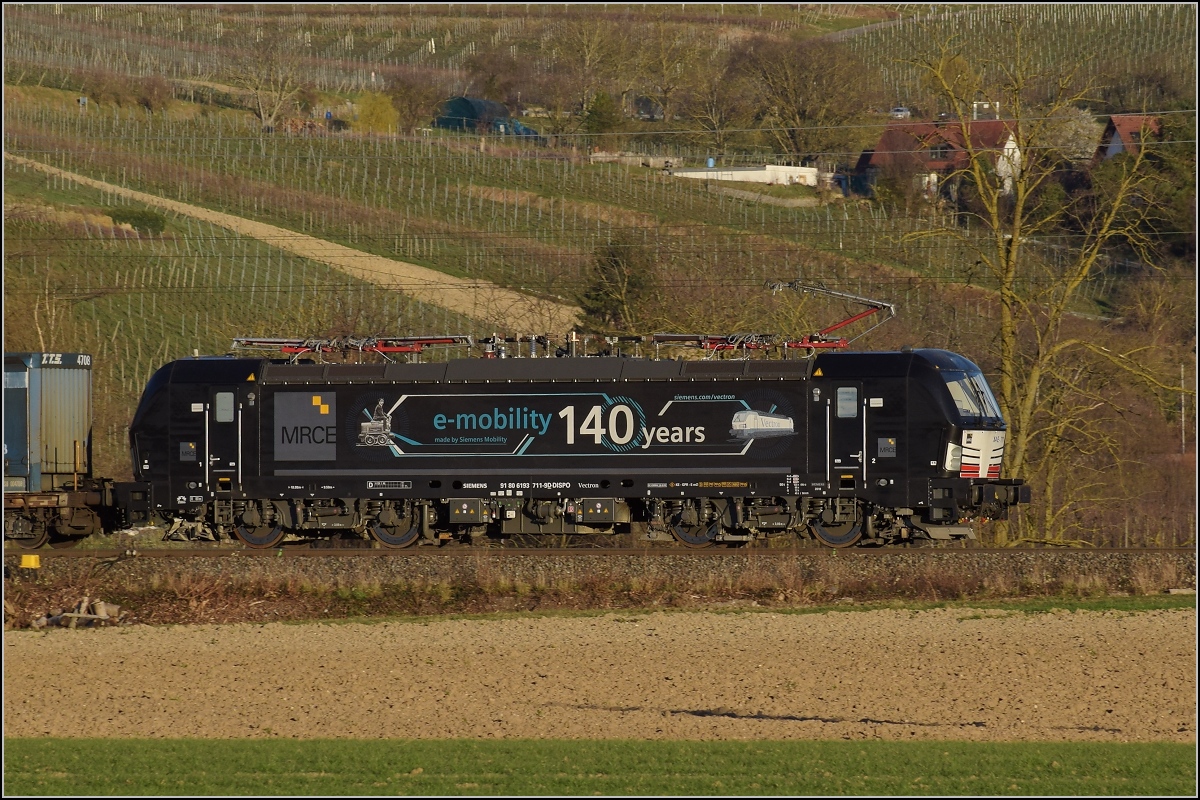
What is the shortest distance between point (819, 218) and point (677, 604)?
55921 millimetres

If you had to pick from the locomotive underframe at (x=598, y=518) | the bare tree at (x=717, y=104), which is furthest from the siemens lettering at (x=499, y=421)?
the bare tree at (x=717, y=104)

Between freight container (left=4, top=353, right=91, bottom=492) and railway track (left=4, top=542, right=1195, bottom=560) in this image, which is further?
freight container (left=4, top=353, right=91, bottom=492)

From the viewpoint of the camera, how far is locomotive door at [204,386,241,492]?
89.6 feet

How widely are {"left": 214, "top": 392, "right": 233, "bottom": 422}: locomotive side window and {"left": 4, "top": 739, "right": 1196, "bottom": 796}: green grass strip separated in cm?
1230

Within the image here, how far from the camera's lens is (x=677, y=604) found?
77.9ft

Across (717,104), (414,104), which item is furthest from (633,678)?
(414,104)

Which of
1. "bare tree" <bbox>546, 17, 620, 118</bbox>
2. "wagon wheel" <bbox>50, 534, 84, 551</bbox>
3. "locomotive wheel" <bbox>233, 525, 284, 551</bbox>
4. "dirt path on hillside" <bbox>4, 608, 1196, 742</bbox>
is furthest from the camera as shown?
"bare tree" <bbox>546, 17, 620, 118</bbox>

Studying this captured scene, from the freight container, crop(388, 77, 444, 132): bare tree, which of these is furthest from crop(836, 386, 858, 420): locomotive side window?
crop(388, 77, 444, 132): bare tree

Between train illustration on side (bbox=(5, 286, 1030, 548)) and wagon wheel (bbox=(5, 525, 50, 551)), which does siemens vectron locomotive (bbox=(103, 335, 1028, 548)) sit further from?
wagon wheel (bbox=(5, 525, 50, 551))

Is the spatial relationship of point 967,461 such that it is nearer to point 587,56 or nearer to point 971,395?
point 971,395

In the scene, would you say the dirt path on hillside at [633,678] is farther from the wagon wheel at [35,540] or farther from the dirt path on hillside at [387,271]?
the dirt path on hillside at [387,271]

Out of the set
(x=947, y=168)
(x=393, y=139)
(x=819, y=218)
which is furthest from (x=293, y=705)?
(x=393, y=139)

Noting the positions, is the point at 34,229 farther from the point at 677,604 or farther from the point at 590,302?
the point at 677,604

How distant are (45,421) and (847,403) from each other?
1605 centimetres
